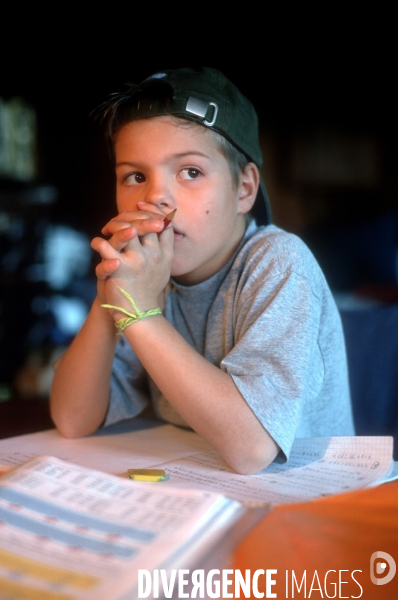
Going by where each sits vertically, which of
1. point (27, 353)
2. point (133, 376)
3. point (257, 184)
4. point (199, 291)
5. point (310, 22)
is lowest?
point (27, 353)

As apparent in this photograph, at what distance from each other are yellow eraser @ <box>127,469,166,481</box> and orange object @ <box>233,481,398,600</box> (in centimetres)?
17

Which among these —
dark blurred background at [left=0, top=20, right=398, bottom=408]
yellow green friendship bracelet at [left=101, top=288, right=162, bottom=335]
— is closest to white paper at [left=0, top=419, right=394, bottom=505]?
yellow green friendship bracelet at [left=101, top=288, right=162, bottom=335]

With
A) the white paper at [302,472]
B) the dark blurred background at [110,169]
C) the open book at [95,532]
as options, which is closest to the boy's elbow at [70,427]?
the white paper at [302,472]

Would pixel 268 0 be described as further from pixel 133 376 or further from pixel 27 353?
pixel 133 376

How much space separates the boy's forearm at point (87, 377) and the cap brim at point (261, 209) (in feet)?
1.13

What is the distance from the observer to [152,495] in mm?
503

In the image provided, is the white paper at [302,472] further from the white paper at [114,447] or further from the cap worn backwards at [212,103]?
the cap worn backwards at [212,103]

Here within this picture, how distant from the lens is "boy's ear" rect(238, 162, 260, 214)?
0.96m

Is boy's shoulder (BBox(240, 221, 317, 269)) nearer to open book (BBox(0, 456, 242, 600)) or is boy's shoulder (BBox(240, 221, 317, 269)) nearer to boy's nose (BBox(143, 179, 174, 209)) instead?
boy's nose (BBox(143, 179, 174, 209))

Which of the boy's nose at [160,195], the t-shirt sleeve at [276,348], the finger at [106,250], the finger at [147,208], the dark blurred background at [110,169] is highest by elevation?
the dark blurred background at [110,169]

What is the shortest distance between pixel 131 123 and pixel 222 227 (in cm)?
19

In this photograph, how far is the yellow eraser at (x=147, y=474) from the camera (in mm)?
619

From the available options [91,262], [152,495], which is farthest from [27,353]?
[152,495]

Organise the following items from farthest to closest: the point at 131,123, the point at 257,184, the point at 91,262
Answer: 1. the point at 91,262
2. the point at 257,184
3. the point at 131,123
